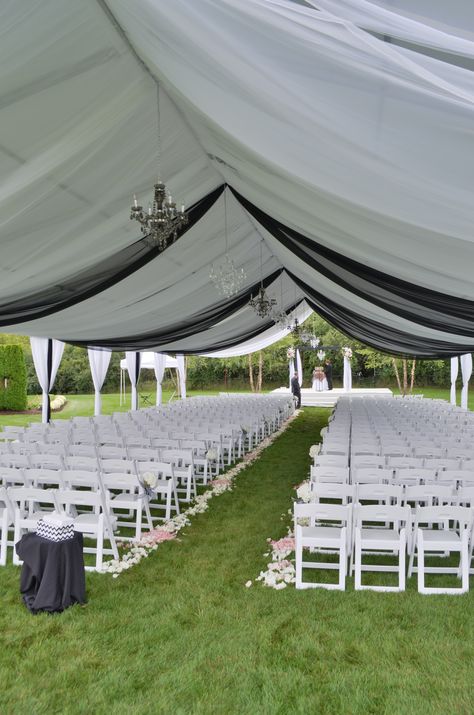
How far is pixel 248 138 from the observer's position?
303 cm

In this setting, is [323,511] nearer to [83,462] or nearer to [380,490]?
[380,490]

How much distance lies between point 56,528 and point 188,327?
26.6 feet

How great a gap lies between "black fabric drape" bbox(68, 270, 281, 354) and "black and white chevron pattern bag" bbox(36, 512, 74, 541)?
6.83 m

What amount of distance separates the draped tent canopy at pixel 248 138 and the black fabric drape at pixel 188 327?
3.76 meters

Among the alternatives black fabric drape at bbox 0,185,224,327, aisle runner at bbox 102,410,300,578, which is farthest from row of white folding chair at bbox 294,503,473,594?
black fabric drape at bbox 0,185,224,327

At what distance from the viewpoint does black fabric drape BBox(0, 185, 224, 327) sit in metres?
6.40

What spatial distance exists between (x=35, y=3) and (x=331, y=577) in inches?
186

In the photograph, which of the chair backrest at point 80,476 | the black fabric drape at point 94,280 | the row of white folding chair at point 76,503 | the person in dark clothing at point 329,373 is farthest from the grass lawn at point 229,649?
the person in dark clothing at point 329,373

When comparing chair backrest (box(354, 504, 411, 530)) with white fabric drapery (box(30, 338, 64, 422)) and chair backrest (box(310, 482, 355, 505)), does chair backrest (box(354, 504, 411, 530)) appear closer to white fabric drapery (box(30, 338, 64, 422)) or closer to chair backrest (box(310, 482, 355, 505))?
chair backrest (box(310, 482, 355, 505))

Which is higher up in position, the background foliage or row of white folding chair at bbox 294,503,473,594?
the background foliage

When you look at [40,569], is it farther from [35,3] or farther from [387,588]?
[35,3]

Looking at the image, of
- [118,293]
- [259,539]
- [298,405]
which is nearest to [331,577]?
[259,539]

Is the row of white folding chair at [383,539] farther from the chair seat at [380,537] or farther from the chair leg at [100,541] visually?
the chair leg at [100,541]

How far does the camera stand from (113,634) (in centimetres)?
375
